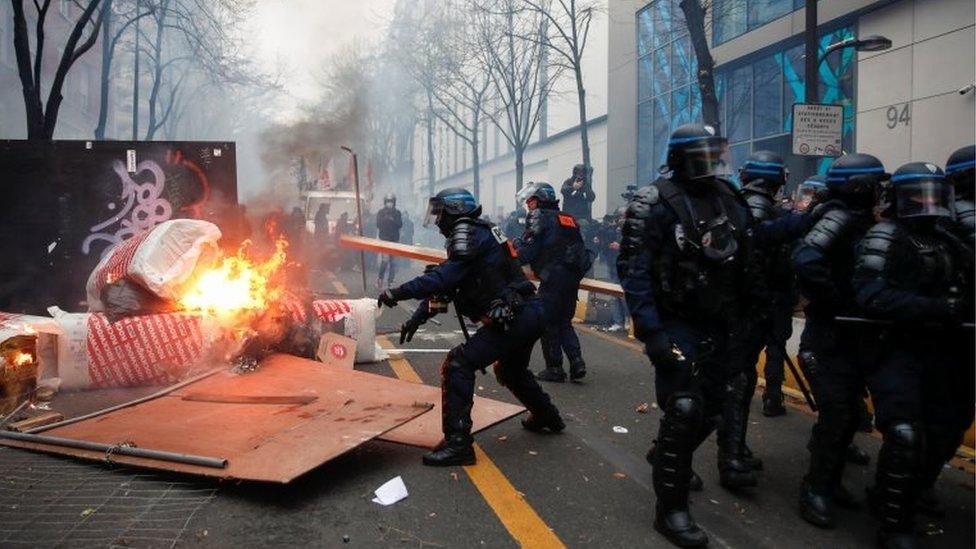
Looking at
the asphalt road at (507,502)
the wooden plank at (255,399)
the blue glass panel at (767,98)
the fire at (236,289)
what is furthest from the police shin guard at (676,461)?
the blue glass panel at (767,98)

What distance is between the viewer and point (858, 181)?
3.83 metres

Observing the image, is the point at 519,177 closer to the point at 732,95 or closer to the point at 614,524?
the point at 732,95

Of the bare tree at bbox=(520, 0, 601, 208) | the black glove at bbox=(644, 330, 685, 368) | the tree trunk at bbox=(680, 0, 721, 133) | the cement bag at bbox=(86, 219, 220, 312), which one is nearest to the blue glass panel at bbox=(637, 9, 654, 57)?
the bare tree at bbox=(520, 0, 601, 208)

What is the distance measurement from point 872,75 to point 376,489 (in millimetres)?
12907

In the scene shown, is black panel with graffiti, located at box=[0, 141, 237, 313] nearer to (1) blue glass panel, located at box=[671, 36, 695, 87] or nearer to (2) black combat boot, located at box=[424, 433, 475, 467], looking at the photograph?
(2) black combat boot, located at box=[424, 433, 475, 467]

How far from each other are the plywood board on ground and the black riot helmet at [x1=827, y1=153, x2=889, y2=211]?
2.66m

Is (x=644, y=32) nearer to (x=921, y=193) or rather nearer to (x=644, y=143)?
(x=644, y=143)

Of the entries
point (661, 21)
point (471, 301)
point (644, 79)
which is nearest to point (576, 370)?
point (471, 301)

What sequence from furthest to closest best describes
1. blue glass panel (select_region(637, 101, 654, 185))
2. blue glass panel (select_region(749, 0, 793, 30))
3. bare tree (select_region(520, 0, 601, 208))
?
1. blue glass panel (select_region(637, 101, 654, 185))
2. bare tree (select_region(520, 0, 601, 208))
3. blue glass panel (select_region(749, 0, 793, 30))

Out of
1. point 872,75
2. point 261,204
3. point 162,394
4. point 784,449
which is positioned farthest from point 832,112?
point 261,204

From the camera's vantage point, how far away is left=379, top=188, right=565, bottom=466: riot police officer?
4375 millimetres

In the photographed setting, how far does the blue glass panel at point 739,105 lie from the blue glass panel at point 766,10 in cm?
105

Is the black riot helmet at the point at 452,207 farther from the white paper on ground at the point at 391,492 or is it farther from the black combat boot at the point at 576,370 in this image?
the black combat boot at the point at 576,370

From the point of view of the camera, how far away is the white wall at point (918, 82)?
452 inches
